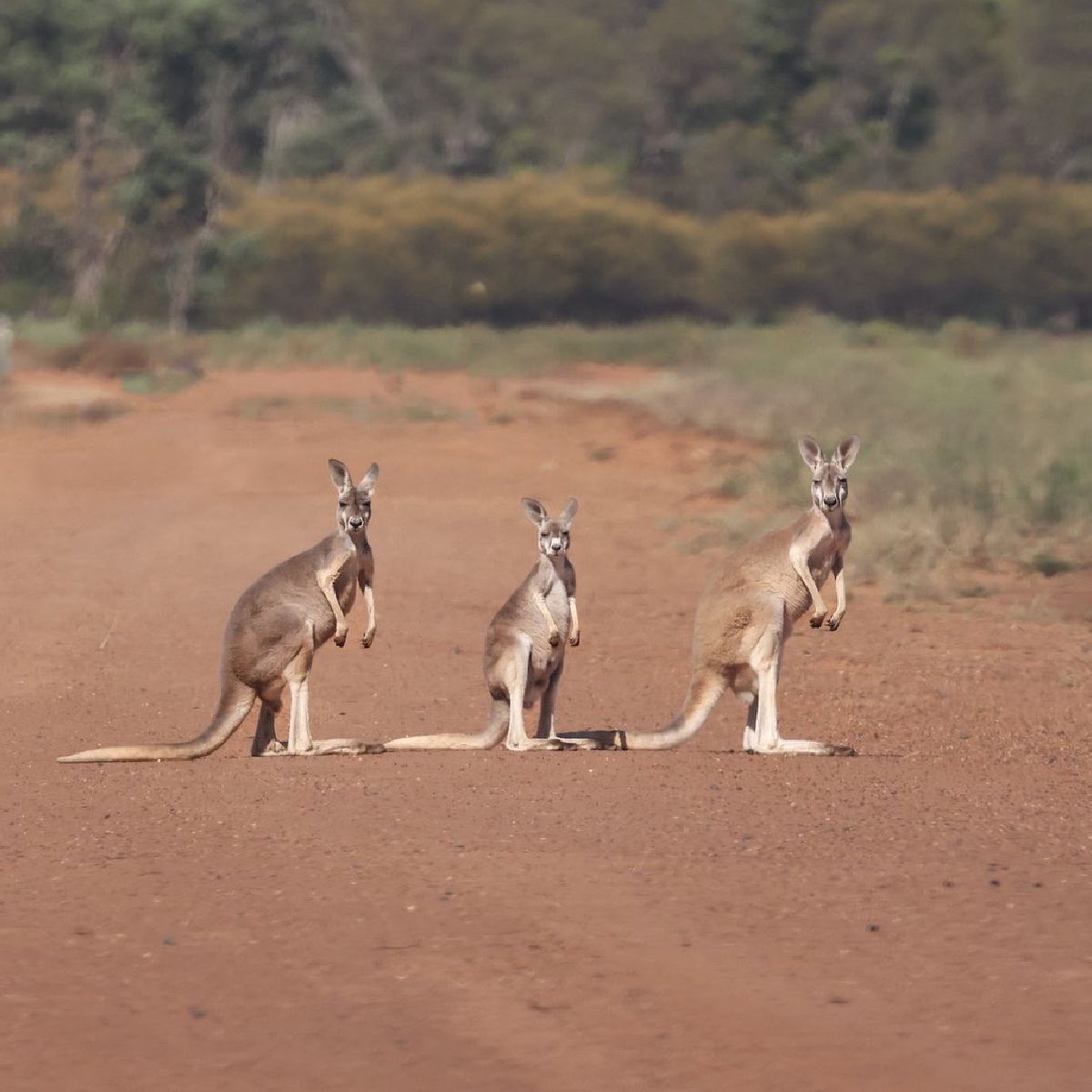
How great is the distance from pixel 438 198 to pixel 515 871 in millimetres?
32490

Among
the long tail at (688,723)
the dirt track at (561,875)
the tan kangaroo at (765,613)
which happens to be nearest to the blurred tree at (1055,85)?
the dirt track at (561,875)

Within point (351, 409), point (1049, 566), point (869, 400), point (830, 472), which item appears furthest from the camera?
point (351, 409)

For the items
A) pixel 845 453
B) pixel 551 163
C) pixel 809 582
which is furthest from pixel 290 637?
pixel 551 163

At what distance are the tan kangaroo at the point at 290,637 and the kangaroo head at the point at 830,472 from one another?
5.28 feet

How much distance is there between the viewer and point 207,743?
7.72 m

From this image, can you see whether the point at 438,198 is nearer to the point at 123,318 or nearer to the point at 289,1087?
the point at 123,318

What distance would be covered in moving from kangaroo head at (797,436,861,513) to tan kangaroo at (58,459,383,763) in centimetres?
161

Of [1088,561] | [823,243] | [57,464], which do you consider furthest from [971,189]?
[1088,561]

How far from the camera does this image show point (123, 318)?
38.7 m

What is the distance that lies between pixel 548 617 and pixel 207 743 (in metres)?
1.36

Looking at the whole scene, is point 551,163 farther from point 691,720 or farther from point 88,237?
point 691,720

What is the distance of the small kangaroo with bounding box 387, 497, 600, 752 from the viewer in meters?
7.56

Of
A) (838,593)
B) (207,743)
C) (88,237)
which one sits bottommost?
(207,743)

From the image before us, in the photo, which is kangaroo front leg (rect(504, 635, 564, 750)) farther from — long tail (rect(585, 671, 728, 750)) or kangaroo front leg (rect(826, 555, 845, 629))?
kangaroo front leg (rect(826, 555, 845, 629))
